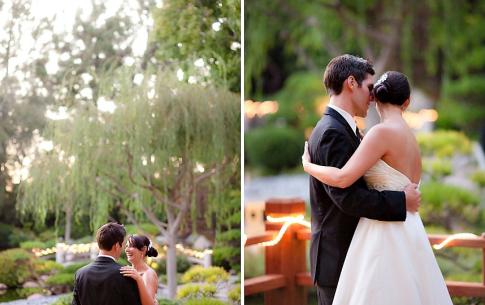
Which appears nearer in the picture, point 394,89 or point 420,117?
point 394,89

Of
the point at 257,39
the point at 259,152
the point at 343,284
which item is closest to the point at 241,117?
the point at 343,284

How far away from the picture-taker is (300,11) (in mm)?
6801

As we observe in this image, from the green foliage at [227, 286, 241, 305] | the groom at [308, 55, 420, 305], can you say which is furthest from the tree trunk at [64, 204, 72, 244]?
the groom at [308, 55, 420, 305]

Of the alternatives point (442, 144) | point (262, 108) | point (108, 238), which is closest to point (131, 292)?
point (108, 238)

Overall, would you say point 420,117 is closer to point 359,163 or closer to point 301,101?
point 301,101

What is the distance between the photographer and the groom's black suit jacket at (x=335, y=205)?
2451mm

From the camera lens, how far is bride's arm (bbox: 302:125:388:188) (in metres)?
2.43

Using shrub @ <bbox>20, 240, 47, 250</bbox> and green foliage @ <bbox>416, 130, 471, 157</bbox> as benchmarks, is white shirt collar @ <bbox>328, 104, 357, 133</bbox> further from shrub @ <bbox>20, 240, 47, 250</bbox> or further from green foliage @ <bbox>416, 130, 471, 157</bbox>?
green foliage @ <bbox>416, 130, 471, 157</bbox>

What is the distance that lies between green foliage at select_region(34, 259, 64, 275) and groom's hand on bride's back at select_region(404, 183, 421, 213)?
163cm

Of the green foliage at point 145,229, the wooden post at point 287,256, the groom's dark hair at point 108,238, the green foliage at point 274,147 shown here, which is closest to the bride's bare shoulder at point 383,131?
the groom's dark hair at point 108,238

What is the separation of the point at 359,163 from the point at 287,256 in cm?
132

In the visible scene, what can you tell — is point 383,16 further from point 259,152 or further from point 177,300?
point 177,300

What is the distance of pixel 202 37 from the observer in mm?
3650

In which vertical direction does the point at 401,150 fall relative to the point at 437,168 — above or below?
above
